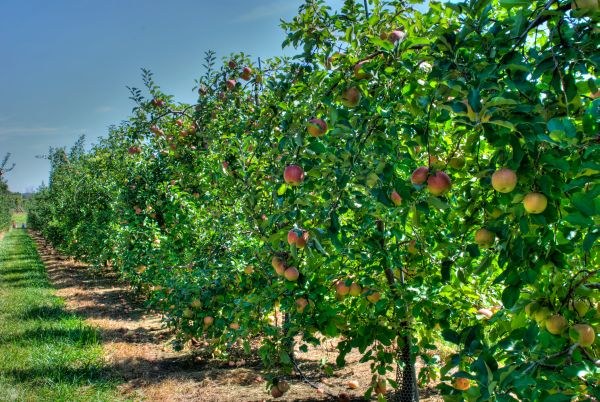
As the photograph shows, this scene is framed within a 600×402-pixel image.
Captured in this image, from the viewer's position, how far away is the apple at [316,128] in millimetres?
2295

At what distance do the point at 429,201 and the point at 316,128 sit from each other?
0.78 metres

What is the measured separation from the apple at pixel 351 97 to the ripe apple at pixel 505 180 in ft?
3.26

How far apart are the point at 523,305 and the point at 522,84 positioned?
2.65ft

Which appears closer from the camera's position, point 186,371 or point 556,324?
point 556,324

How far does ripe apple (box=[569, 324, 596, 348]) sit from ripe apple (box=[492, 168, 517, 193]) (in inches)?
20.8

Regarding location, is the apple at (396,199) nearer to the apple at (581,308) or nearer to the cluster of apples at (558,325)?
the cluster of apples at (558,325)

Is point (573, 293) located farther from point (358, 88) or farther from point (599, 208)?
point (358, 88)

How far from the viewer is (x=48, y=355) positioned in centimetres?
516

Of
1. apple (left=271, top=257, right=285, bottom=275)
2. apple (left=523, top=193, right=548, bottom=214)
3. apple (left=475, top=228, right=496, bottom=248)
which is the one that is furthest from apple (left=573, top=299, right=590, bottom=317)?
apple (left=271, top=257, right=285, bottom=275)

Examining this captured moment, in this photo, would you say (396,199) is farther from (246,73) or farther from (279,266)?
(246,73)

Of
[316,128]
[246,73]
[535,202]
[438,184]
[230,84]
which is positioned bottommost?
[535,202]

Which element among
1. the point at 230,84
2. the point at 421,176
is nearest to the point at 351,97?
the point at 421,176

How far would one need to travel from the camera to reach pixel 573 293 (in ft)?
5.53

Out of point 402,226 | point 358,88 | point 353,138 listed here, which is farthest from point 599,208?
point 402,226
